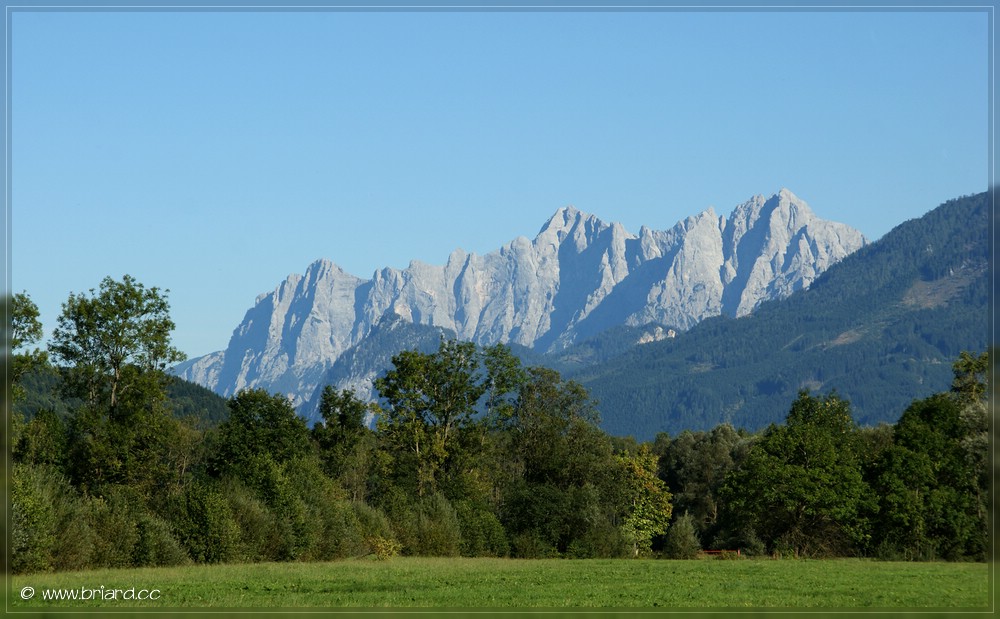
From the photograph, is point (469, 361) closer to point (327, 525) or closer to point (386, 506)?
point (386, 506)

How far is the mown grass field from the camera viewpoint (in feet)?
115

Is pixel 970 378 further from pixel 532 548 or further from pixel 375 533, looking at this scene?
pixel 375 533

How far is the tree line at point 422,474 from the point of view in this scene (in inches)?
2170

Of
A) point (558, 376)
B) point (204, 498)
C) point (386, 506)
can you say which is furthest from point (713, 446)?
point (204, 498)

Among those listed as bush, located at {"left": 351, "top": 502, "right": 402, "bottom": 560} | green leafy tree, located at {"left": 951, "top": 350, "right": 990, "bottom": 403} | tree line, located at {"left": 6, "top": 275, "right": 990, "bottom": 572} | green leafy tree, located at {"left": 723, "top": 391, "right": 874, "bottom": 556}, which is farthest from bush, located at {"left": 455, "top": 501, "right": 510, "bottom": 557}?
green leafy tree, located at {"left": 951, "top": 350, "right": 990, "bottom": 403}

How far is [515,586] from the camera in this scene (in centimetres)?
4403

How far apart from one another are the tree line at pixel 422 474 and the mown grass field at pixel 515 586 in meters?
4.20

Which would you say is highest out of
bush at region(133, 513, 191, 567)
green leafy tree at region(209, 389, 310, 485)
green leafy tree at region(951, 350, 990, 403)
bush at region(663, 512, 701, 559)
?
green leafy tree at region(951, 350, 990, 403)

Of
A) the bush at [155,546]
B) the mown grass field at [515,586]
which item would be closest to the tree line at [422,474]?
the bush at [155,546]

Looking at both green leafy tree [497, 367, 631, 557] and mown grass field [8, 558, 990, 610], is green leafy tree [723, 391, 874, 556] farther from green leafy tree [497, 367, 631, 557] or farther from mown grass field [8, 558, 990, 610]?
mown grass field [8, 558, 990, 610]

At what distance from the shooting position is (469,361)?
94.5 meters

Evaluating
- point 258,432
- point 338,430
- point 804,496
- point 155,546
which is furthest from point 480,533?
point 155,546

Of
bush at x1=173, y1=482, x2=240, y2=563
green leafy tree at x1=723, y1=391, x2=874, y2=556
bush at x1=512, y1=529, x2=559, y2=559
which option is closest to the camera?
bush at x1=173, y1=482, x2=240, y2=563

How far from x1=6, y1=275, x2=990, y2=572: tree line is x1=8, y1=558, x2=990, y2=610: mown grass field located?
420cm
